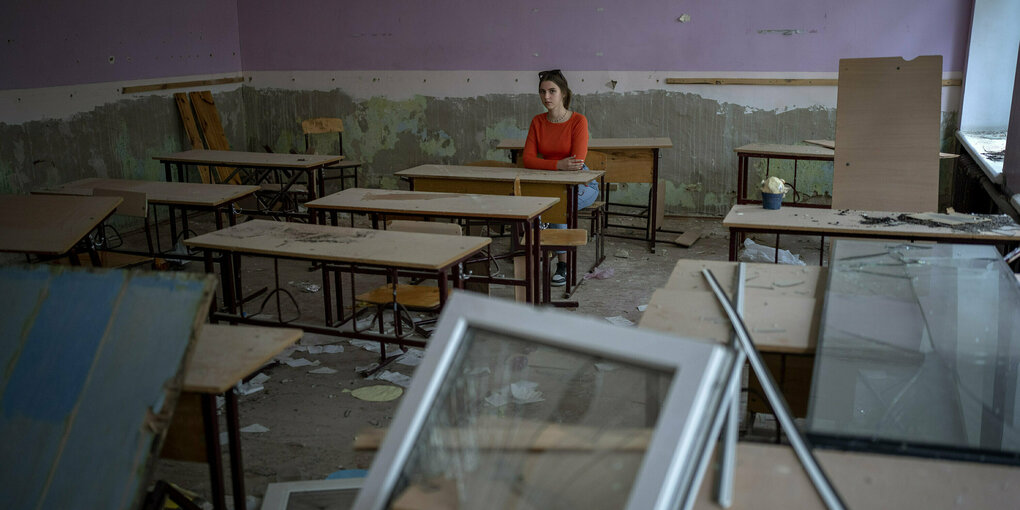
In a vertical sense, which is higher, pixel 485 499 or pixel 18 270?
pixel 18 270

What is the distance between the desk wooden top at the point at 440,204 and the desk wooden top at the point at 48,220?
40.1 inches

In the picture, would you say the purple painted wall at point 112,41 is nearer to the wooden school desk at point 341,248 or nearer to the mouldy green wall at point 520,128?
the mouldy green wall at point 520,128

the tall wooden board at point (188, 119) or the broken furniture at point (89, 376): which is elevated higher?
the tall wooden board at point (188, 119)

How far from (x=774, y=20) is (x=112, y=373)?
6141mm

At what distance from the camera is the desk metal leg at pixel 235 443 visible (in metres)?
2.08

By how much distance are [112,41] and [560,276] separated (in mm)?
4201

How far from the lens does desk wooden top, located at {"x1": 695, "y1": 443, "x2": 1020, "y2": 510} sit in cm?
125

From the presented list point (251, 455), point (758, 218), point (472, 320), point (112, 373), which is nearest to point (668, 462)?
point (472, 320)

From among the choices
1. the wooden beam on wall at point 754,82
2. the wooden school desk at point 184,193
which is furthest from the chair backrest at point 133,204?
the wooden beam on wall at point 754,82

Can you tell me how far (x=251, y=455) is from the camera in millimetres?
2830

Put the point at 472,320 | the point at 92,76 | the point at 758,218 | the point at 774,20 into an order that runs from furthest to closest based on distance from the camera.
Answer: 1. the point at 774,20
2. the point at 92,76
3. the point at 758,218
4. the point at 472,320

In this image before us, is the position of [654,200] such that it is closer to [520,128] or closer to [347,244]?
[520,128]

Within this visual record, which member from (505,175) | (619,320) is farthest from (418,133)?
(619,320)

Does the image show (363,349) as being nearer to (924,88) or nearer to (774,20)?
(924,88)
